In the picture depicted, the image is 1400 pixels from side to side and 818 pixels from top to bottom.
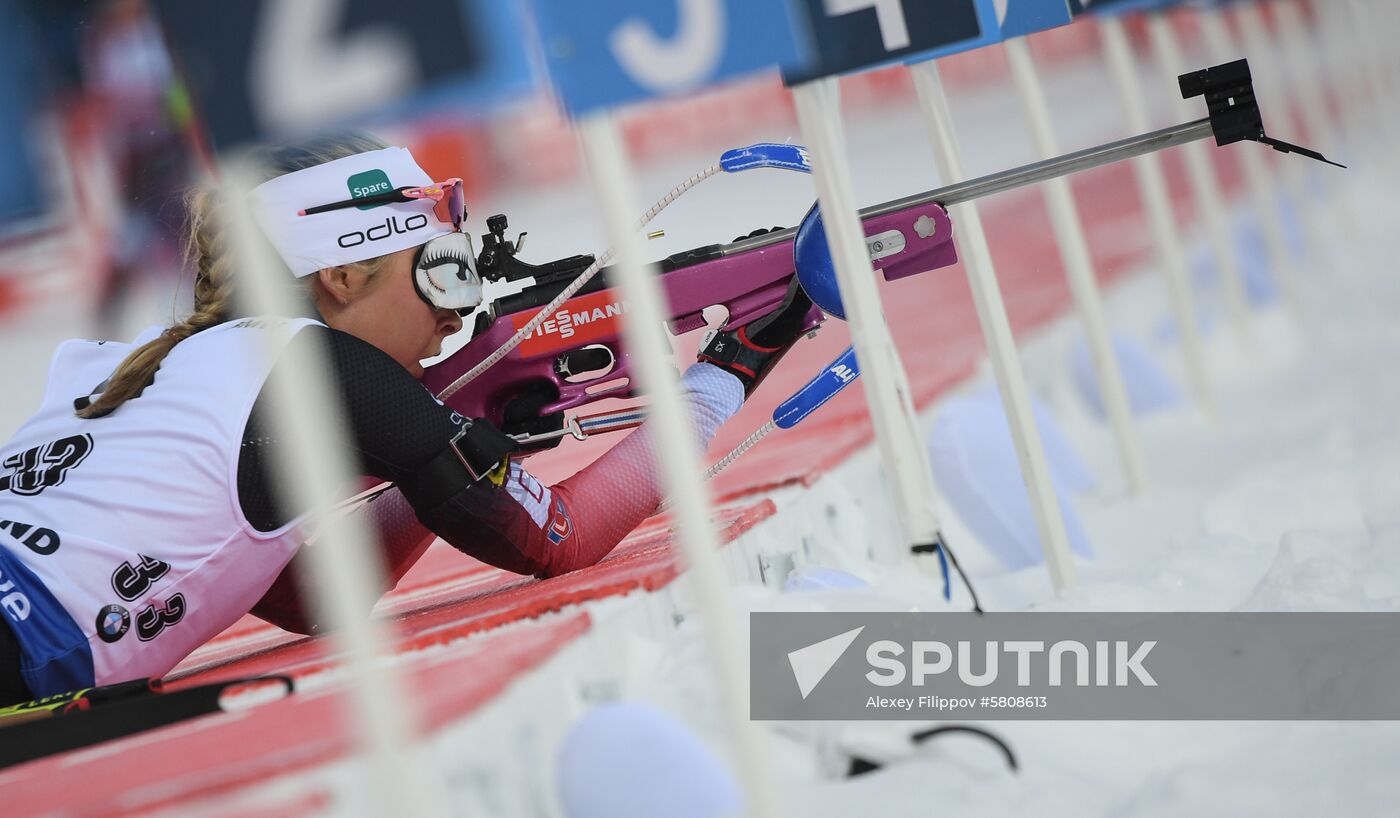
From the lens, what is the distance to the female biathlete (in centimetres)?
130

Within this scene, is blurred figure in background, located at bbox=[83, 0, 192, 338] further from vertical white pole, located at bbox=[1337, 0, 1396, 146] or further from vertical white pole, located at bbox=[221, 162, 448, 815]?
vertical white pole, located at bbox=[1337, 0, 1396, 146]

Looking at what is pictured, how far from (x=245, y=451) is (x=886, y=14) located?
0.76 m

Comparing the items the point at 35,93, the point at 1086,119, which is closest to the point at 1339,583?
the point at 35,93

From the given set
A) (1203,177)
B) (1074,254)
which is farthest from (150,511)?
(1203,177)

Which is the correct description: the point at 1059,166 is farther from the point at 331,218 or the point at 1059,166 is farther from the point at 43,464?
the point at 43,464

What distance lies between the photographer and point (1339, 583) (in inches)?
56.2

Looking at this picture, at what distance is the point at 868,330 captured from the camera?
1220 mm

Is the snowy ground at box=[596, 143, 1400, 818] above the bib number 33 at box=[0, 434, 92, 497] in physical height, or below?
below

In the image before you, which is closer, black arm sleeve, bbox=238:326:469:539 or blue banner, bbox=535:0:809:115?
blue banner, bbox=535:0:809:115

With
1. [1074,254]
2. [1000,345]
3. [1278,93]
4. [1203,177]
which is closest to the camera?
[1000,345]

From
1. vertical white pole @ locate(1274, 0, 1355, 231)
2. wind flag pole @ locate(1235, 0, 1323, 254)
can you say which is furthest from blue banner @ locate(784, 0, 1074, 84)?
vertical white pole @ locate(1274, 0, 1355, 231)

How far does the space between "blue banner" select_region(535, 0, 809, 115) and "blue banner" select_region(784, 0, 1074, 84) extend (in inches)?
7.4

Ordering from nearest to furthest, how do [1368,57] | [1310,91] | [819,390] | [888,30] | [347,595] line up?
[347,595] < [888,30] < [819,390] < [1310,91] < [1368,57]

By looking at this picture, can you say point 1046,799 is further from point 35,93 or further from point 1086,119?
point 1086,119
